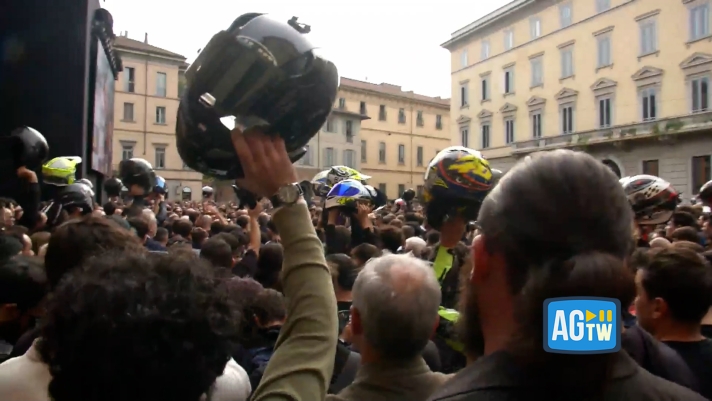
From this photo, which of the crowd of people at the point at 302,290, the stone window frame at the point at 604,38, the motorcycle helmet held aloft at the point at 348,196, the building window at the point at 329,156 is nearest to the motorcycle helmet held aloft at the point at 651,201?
the motorcycle helmet held aloft at the point at 348,196

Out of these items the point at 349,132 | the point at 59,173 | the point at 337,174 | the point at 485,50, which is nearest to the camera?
the point at 59,173

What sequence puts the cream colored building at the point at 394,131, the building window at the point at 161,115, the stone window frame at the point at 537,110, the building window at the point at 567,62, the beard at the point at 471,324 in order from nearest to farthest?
the beard at the point at 471,324 → the building window at the point at 567,62 → the stone window frame at the point at 537,110 → the building window at the point at 161,115 → the cream colored building at the point at 394,131

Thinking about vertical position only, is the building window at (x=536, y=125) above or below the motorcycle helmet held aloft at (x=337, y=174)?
above

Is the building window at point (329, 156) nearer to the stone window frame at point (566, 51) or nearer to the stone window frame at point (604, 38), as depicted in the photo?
the stone window frame at point (566, 51)

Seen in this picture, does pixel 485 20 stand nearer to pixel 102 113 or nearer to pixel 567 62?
pixel 567 62

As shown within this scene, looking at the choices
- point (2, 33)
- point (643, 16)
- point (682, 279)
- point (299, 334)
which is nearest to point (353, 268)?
point (682, 279)

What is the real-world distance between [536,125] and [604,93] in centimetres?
555

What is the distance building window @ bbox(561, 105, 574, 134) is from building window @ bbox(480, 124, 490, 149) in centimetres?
707

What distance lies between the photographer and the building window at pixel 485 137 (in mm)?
44750

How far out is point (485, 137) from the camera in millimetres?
45094

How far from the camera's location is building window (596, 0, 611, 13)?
3559 centimetres

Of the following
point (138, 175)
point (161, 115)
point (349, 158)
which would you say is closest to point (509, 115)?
point (349, 158)

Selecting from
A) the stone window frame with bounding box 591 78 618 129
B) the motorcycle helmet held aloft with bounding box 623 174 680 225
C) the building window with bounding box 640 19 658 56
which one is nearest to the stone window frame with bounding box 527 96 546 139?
the stone window frame with bounding box 591 78 618 129

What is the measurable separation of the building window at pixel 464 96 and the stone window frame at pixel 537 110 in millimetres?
6842
